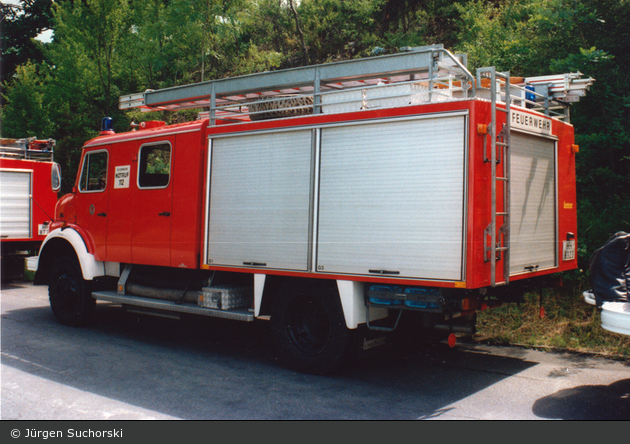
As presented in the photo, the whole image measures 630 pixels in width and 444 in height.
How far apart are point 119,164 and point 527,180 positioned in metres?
5.75

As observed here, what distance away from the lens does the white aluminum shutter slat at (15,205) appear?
12938mm

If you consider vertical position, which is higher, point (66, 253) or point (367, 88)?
point (367, 88)

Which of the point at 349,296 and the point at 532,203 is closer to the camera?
the point at 349,296

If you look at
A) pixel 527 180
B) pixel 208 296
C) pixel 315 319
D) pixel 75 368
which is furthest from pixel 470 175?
pixel 75 368

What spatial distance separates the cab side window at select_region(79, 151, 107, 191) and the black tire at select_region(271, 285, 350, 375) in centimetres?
393

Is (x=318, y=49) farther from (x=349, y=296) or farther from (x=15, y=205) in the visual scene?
(x=349, y=296)

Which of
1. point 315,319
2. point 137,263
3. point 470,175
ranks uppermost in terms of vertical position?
point 470,175

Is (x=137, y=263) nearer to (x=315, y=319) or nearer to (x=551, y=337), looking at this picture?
(x=315, y=319)

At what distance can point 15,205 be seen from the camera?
13141 mm

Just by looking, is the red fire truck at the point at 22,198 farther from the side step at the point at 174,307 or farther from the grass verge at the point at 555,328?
the grass verge at the point at 555,328

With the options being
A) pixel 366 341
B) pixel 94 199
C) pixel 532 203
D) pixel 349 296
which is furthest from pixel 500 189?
pixel 94 199

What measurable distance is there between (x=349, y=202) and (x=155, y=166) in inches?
131

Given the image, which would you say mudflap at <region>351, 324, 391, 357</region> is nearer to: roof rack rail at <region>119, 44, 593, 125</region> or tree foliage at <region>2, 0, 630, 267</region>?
roof rack rail at <region>119, 44, 593, 125</region>

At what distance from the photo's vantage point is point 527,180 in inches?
238
